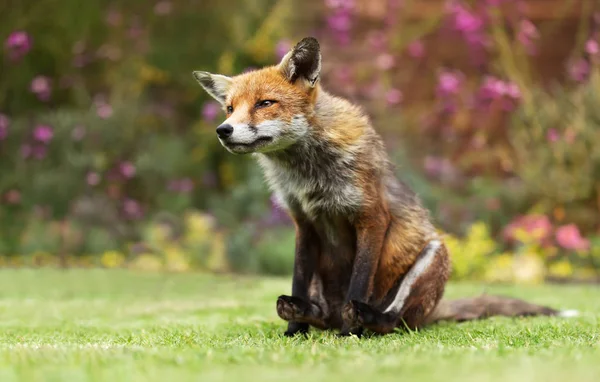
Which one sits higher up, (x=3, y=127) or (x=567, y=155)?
(x=567, y=155)

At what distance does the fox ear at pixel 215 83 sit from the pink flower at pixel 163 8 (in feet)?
24.2

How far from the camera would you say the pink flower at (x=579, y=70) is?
1029cm

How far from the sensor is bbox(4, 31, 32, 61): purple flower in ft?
34.8

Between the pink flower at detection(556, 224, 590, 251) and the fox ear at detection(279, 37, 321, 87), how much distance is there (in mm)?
5676

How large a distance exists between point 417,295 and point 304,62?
56.8 inches

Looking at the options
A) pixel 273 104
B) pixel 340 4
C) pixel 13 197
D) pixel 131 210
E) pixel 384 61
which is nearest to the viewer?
pixel 273 104

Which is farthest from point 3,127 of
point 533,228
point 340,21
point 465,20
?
point 533,228

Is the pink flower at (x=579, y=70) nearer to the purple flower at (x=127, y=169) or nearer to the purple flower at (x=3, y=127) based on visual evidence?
the purple flower at (x=127, y=169)

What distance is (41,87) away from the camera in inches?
439

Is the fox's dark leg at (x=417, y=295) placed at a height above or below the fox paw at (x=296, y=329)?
above

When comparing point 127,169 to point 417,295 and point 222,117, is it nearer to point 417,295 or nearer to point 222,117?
point 222,117

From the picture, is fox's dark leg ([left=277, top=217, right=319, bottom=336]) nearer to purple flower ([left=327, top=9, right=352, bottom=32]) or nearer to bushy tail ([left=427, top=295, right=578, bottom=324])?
bushy tail ([left=427, top=295, right=578, bottom=324])

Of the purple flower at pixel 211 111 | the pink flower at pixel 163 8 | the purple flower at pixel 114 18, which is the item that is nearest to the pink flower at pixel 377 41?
the purple flower at pixel 211 111

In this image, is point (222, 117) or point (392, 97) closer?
point (222, 117)
